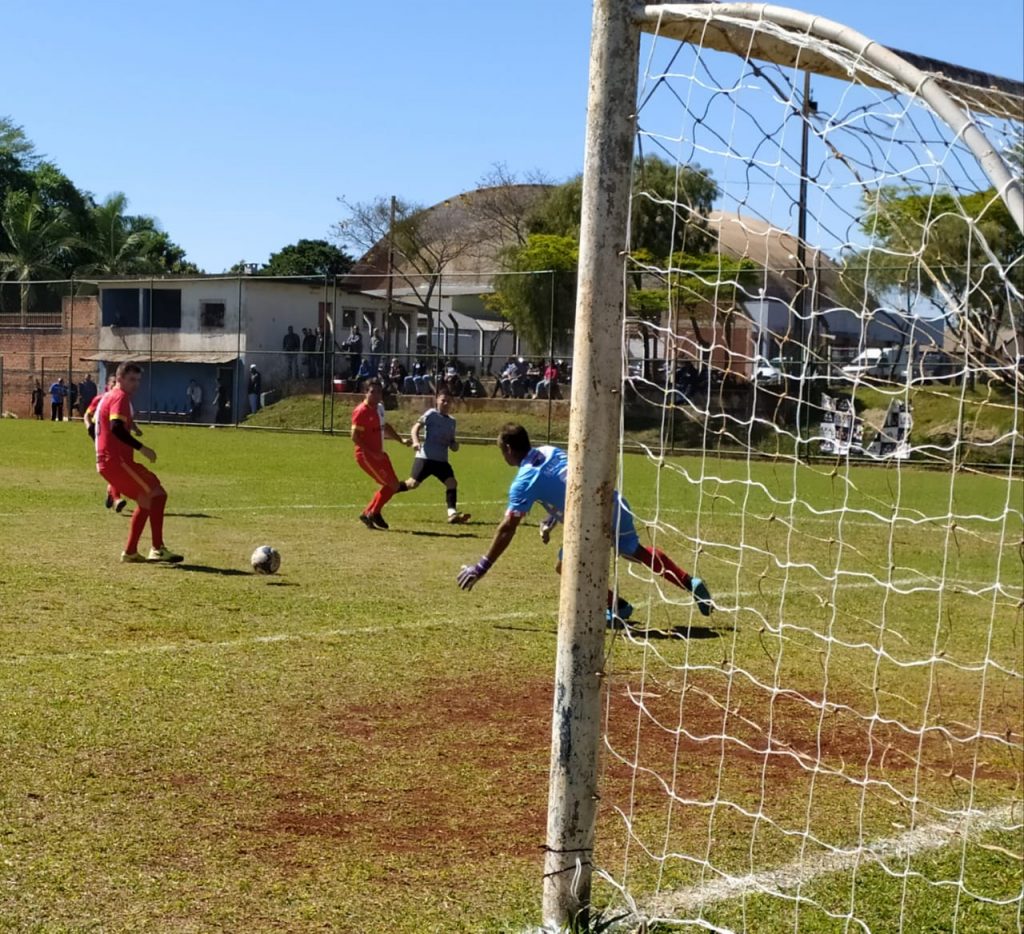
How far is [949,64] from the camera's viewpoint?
4363mm

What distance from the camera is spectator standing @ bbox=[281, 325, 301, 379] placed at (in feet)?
152

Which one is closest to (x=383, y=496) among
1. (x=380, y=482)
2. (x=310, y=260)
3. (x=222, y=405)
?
(x=380, y=482)

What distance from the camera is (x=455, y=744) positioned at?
22.1 feet

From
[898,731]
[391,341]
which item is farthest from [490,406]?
[898,731]

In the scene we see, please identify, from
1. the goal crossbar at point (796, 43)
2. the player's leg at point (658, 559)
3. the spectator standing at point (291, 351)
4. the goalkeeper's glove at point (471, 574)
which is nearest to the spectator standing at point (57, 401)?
the spectator standing at point (291, 351)

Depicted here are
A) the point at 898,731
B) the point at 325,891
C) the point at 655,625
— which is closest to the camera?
the point at 325,891

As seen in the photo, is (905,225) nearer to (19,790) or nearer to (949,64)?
(949,64)

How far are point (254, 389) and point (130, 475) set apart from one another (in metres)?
35.1

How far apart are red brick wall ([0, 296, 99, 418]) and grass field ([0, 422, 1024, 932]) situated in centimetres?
4192

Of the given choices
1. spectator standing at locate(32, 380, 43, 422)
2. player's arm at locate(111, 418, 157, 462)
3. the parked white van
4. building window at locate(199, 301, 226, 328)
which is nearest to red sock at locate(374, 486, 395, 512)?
player's arm at locate(111, 418, 157, 462)

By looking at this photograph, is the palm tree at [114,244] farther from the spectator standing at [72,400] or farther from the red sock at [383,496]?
the red sock at [383,496]

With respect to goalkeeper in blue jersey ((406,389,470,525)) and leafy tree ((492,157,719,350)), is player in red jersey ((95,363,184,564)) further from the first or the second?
goalkeeper in blue jersey ((406,389,470,525))

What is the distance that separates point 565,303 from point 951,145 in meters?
38.0

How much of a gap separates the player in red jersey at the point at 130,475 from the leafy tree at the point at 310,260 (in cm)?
8504
